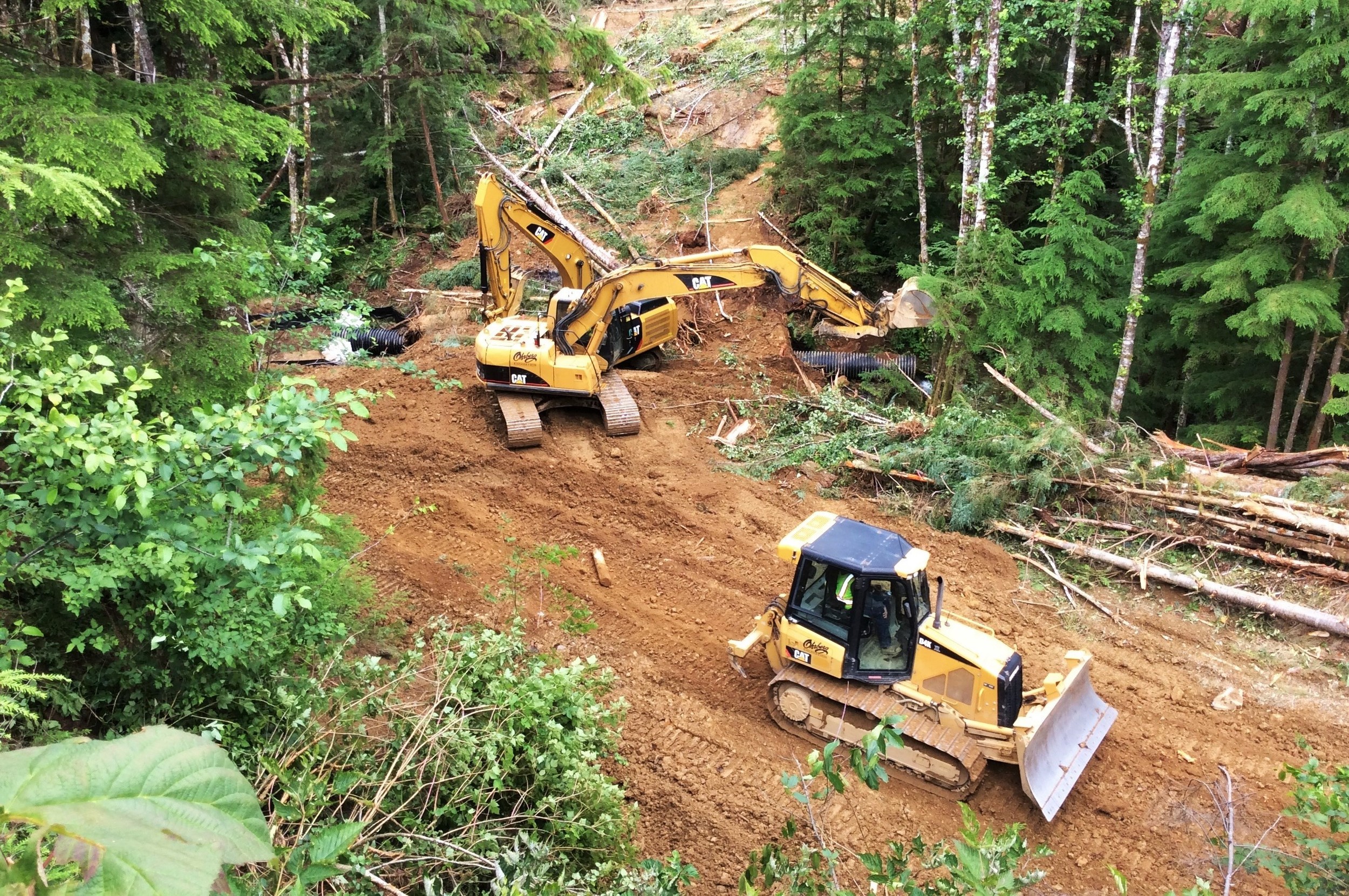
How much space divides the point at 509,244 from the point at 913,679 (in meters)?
9.81

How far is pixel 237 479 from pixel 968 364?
1161 cm

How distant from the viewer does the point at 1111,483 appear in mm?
10602

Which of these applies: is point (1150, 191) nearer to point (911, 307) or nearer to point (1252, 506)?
point (911, 307)

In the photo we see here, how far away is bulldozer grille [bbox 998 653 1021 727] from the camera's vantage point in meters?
7.01

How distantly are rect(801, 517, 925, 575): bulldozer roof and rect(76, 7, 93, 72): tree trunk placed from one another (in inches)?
254

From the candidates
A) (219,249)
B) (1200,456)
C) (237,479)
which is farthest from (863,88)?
(237,479)

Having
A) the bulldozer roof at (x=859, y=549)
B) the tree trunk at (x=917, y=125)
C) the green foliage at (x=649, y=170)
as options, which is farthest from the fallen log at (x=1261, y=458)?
the green foliage at (x=649, y=170)

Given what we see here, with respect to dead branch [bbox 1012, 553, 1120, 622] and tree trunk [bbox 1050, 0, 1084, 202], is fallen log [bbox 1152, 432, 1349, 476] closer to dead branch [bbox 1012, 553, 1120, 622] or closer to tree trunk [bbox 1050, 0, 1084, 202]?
dead branch [bbox 1012, 553, 1120, 622]

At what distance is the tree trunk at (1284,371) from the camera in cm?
1147

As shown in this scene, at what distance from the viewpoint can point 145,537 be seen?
4324 millimetres

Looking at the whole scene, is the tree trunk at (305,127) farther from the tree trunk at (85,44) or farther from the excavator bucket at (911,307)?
the excavator bucket at (911,307)

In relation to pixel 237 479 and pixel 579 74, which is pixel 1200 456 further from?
pixel 237 479

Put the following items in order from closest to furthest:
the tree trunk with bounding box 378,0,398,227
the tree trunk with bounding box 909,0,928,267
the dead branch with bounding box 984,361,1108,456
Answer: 1. the dead branch with bounding box 984,361,1108,456
2. the tree trunk with bounding box 909,0,928,267
3. the tree trunk with bounding box 378,0,398,227

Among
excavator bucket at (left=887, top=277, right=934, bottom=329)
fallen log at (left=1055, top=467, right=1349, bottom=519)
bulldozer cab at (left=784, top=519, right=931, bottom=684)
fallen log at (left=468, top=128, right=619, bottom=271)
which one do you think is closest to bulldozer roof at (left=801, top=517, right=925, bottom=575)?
bulldozer cab at (left=784, top=519, right=931, bottom=684)
